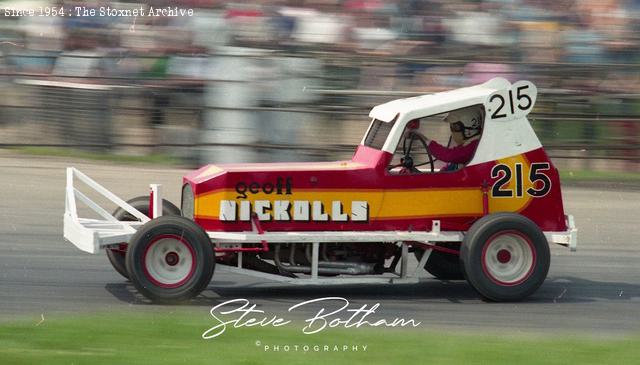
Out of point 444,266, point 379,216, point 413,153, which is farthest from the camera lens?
point 444,266

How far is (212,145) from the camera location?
553 inches

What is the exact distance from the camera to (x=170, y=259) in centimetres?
777

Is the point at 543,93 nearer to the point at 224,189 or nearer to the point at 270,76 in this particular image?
the point at 270,76

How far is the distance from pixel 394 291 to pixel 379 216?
2.89 feet

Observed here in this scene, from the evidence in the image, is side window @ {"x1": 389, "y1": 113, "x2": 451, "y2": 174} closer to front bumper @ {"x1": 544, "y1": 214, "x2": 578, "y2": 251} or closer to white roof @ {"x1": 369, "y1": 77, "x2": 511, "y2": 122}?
white roof @ {"x1": 369, "y1": 77, "x2": 511, "y2": 122}

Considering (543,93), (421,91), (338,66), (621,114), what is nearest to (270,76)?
(338,66)

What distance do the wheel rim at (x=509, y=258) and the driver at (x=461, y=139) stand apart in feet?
2.15

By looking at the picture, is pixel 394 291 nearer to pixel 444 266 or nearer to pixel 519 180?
pixel 444 266

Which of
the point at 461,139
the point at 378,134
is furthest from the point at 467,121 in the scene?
the point at 378,134

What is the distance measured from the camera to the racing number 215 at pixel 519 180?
27.0 feet

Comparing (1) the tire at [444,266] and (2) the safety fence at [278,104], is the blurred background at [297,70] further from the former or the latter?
(1) the tire at [444,266]

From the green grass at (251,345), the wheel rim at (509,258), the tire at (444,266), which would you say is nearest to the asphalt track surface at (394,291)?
the tire at (444,266)

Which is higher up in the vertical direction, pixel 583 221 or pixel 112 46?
pixel 112 46

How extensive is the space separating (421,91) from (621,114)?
251 centimetres
